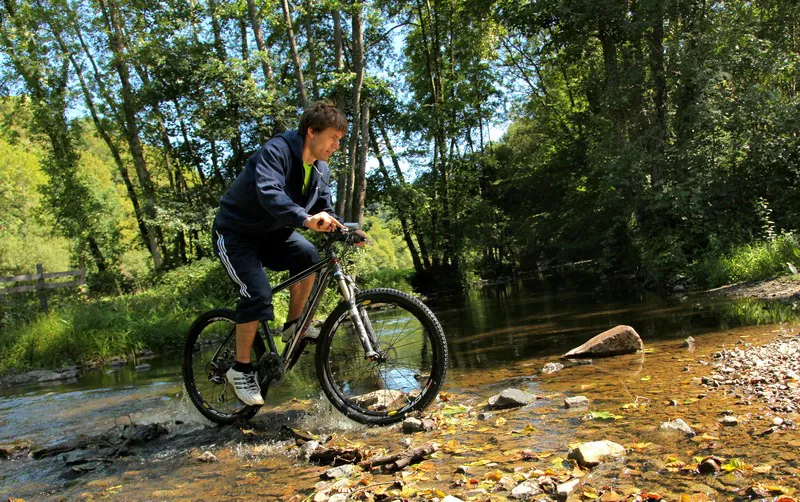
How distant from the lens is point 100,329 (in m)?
12.1

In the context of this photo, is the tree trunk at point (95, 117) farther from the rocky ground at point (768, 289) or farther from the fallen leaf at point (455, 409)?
the fallen leaf at point (455, 409)

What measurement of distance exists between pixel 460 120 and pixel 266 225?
23587 millimetres

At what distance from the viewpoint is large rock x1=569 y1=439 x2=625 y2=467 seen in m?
2.30

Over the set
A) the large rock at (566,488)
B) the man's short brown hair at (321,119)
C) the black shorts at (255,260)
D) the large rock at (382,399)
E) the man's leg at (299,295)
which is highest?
the man's short brown hair at (321,119)

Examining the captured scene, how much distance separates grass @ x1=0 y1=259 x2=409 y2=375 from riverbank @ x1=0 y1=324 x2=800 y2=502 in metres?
4.85

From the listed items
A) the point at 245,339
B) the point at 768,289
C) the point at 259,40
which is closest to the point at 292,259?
the point at 245,339

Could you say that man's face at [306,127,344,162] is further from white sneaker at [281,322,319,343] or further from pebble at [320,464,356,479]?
pebble at [320,464,356,479]

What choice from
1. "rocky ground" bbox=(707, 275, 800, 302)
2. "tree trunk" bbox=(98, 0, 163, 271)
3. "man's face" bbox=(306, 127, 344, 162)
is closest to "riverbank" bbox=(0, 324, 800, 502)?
"man's face" bbox=(306, 127, 344, 162)

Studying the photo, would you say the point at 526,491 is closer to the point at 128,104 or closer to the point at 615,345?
the point at 615,345

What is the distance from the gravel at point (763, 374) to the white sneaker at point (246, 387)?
297 cm

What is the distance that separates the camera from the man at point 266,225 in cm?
352

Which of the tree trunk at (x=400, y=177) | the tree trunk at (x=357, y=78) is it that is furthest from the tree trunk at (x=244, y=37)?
the tree trunk at (x=357, y=78)

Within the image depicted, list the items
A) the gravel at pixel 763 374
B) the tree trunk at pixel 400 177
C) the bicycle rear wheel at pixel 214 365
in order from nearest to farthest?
the gravel at pixel 763 374 < the bicycle rear wheel at pixel 214 365 < the tree trunk at pixel 400 177

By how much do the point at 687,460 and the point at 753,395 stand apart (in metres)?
1.14
